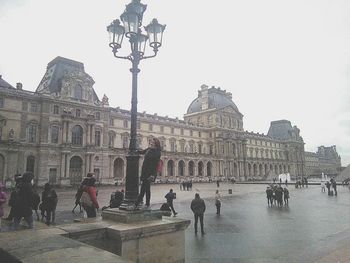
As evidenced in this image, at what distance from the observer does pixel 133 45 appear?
25.8 feet

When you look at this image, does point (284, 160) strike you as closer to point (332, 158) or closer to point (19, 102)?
point (332, 158)

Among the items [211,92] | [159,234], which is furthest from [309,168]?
[159,234]

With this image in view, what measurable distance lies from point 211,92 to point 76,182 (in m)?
49.9

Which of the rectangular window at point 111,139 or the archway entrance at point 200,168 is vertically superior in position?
the rectangular window at point 111,139

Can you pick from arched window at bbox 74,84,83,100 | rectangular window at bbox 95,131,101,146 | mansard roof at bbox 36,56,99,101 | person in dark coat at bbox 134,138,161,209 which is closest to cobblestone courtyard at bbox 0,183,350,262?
person in dark coat at bbox 134,138,161,209

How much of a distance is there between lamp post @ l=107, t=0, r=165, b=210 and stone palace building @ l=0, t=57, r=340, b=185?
37935 millimetres

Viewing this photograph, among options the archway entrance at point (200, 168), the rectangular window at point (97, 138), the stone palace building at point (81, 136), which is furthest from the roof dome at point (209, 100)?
the rectangular window at point (97, 138)

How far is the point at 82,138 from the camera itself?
48156mm

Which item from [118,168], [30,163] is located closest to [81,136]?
[30,163]

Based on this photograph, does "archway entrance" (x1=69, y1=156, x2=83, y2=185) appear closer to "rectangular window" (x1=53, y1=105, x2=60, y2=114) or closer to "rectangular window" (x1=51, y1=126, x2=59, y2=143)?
"rectangular window" (x1=51, y1=126, x2=59, y2=143)

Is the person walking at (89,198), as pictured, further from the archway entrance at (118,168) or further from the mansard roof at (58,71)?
the archway entrance at (118,168)

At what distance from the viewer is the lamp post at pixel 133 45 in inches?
267

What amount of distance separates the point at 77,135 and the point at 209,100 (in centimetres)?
4449

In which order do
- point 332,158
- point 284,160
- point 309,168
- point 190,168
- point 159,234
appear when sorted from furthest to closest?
point 332,158, point 309,168, point 284,160, point 190,168, point 159,234
